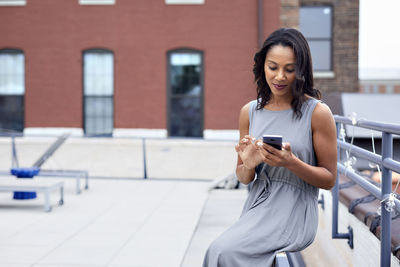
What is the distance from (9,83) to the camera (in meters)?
18.5

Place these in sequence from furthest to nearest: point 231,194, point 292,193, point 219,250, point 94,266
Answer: point 231,194, point 94,266, point 292,193, point 219,250

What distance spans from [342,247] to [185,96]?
13.8 m

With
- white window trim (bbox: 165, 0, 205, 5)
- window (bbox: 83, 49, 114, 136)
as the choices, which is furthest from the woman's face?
window (bbox: 83, 49, 114, 136)

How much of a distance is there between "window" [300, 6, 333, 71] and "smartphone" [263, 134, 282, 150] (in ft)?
51.1

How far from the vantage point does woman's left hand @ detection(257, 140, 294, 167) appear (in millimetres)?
2213

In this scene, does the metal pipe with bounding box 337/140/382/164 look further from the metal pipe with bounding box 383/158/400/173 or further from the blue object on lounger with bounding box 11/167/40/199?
the blue object on lounger with bounding box 11/167/40/199

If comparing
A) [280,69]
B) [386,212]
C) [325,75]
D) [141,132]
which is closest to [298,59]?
[280,69]

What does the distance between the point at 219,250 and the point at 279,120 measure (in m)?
0.65

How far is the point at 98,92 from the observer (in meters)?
18.2

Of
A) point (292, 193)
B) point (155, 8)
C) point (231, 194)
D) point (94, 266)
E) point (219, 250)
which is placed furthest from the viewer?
point (155, 8)

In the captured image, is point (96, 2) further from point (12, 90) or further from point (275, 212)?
point (275, 212)

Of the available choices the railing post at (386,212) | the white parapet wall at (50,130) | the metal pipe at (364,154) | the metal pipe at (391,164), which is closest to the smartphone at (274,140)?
Result: the metal pipe at (391,164)

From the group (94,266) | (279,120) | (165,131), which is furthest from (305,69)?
(165,131)

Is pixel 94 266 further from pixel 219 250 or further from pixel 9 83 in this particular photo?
pixel 9 83
